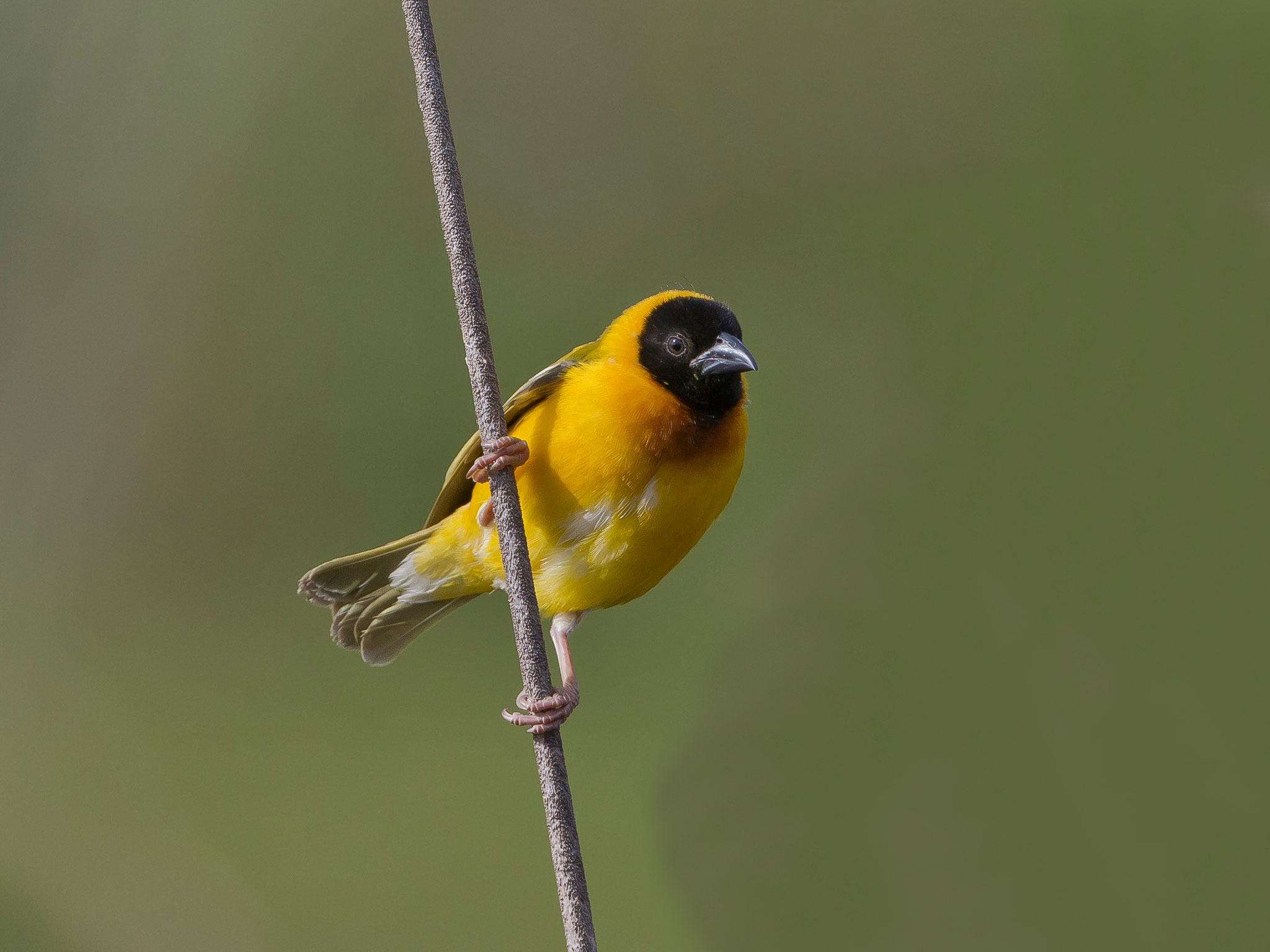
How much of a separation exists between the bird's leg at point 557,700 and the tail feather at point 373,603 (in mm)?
370

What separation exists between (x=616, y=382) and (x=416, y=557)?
2.49ft

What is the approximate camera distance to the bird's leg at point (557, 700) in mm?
1667

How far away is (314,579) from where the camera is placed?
2.70m

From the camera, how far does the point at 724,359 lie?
7.07 ft

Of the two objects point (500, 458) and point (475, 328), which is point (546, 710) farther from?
point (475, 328)

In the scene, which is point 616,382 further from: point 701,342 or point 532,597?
point 532,597

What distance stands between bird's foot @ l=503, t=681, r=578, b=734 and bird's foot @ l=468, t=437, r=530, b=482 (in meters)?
0.38

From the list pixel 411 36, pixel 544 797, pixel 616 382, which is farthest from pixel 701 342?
pixel 544 797

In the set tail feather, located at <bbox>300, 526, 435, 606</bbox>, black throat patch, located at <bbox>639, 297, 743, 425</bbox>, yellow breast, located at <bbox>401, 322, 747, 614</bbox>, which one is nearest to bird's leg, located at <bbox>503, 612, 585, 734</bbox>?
yellow breast, located at <bbox>401, 322, 747, 614</bbox>

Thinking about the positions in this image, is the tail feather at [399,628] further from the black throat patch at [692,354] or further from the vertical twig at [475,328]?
the vertical twig at [475,328]

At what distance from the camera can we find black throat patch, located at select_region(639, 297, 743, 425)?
223 cm

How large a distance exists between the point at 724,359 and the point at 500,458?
614mm

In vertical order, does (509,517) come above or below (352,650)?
above

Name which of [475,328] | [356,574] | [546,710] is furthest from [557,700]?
[356,574]
